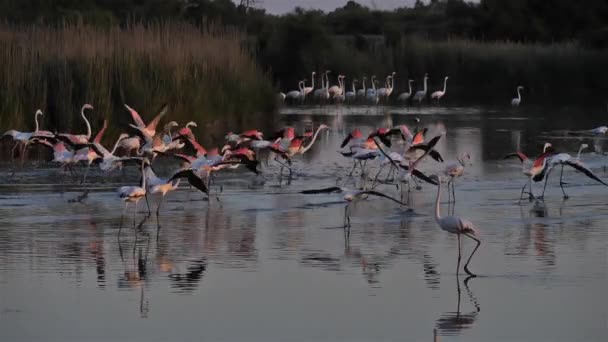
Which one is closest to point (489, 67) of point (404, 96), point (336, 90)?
point (404, 96)

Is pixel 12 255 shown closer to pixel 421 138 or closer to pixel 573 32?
pixel 421 138

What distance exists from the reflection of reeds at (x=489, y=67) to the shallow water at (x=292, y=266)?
28.8 meters

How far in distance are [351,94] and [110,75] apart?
1956cm

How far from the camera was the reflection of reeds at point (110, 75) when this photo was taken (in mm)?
20812

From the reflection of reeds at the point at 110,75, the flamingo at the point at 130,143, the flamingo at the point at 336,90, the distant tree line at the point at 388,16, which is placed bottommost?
the flamingo at the point at 336,90

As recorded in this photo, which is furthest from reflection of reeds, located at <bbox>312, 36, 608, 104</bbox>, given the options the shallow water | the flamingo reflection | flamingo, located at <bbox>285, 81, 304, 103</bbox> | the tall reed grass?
the flamingo reflection

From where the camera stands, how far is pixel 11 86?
67.4ft

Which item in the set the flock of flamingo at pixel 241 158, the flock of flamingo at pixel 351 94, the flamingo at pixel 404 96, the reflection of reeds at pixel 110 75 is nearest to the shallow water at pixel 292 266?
the flock of flamingo at pixel 241 158

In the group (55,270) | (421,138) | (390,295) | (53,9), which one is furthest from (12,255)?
(53,9)

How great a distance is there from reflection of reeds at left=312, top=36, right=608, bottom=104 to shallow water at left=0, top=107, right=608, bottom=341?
28.8 m

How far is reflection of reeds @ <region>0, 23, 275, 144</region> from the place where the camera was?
819 inches

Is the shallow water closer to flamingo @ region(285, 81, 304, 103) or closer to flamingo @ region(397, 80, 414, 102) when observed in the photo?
flamingo @ region(285, 81, 304, 103)

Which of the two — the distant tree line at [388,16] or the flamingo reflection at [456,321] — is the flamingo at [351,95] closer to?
the distant tree line at [388,16]

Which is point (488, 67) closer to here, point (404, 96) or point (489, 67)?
point (489, 67)
